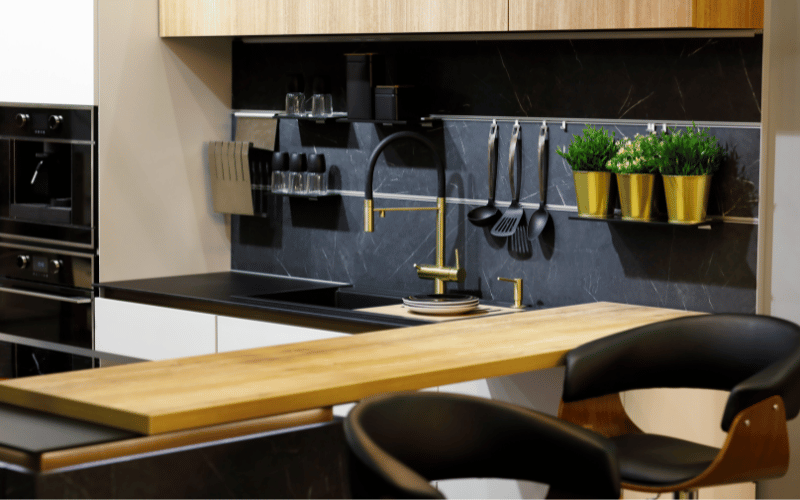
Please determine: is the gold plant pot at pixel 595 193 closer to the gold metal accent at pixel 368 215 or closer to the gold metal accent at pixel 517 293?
the gold metal accent at pixel 517 293

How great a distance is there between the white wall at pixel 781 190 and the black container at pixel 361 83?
1375mm

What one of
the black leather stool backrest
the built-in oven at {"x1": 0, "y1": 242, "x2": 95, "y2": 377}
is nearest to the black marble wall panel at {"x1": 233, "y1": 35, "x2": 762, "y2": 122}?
the black leather stool backrest

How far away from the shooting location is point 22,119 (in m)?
4.32

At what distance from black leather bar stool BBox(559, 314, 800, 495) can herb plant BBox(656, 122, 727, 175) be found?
0.85 metres

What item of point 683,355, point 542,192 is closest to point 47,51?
point 542,192

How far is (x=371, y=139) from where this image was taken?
418cm

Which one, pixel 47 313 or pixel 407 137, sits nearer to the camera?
pixel 407 137

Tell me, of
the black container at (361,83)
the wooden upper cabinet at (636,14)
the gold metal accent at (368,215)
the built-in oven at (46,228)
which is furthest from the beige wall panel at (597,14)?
the built-in oven at (46,228)

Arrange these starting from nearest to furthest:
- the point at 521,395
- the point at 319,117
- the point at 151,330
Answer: the point at 521,395
the point at 151,330
the point at 319,117

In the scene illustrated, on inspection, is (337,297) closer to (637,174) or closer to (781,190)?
(637,174)

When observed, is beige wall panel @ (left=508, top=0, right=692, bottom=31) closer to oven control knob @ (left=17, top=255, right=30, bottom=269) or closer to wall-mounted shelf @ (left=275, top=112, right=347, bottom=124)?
wall-mounted shelf @ (left=275, top=112, right=347, bottom=124)

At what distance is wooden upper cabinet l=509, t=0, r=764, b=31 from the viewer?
3.02m

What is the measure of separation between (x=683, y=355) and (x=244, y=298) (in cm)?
181

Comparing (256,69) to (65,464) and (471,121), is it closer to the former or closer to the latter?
(471,121)
